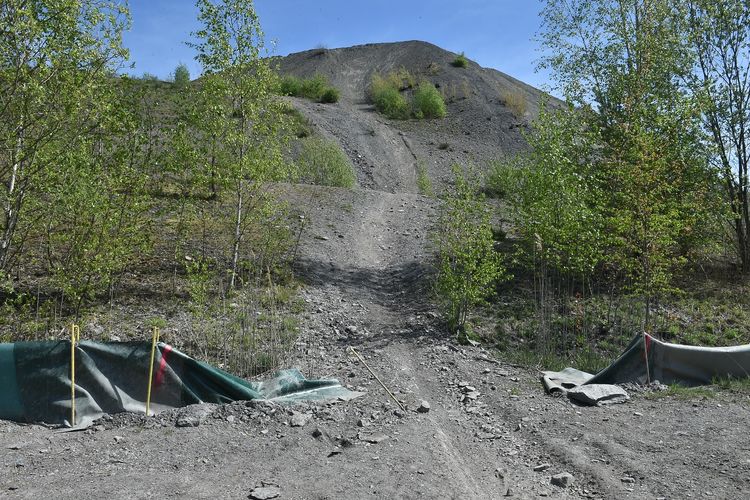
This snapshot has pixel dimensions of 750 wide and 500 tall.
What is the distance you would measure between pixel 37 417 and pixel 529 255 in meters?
9.50

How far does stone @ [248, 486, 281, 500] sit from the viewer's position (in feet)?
18.2

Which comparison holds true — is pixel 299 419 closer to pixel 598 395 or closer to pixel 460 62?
pixel 598 395

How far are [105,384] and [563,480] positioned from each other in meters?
5.11

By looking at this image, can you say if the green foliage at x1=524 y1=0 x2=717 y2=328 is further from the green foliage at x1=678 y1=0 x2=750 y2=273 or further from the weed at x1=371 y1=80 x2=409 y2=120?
the weed at x1=371 y1=80 x2=409 y2=120

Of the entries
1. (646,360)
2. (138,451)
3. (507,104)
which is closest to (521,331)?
(646,360)

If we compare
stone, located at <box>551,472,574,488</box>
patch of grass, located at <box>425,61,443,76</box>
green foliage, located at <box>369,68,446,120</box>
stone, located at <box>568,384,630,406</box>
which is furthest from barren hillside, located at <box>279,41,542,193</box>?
stone, located at <box>551,472,574,488</box>

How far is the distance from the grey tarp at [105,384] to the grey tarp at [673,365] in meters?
3.93

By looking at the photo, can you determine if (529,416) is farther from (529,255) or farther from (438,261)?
(438,261)

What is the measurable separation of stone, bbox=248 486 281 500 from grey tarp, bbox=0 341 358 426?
2.47m

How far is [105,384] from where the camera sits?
7.77 meters

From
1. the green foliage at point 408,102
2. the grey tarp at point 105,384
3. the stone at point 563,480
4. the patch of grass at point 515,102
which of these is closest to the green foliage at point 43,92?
the grey tarp at point 105,384

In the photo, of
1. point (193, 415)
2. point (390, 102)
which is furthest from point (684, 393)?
point (390, 102)

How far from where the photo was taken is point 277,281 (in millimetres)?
14148

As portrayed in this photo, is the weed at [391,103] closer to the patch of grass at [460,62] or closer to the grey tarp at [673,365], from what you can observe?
the patch of grass at [460,62]
